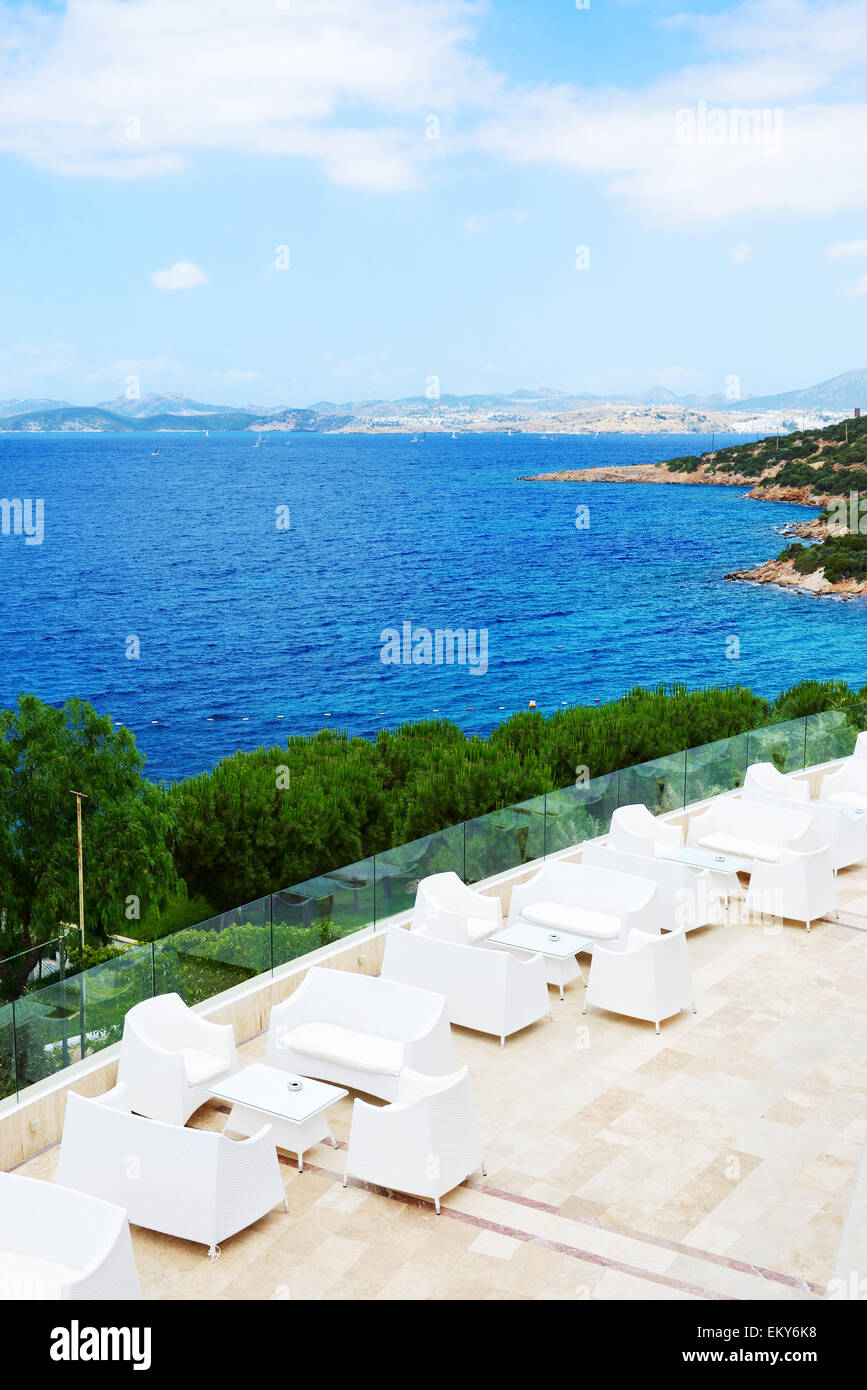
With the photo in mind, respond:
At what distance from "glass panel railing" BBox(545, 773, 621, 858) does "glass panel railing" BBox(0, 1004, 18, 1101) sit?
6925 millimetres

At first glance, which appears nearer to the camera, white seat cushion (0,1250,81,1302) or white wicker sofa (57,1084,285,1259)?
white seat cushion (0,1250,81,1302)

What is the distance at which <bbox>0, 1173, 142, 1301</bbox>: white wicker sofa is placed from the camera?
6453 millimetres

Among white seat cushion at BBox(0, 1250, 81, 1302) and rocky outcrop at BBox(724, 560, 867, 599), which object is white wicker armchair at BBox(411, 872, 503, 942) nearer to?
white seat cushion at BBox(0, 1250, 81, 1302)

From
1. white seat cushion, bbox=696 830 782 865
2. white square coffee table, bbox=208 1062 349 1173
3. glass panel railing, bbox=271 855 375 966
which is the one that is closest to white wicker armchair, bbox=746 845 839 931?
white seat cushion, bbox=696 830 782 865

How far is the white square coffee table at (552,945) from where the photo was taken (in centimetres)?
1146

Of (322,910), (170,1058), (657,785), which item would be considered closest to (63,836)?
(322,910)

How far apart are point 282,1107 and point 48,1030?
6.72 feet

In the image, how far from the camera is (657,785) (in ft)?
52.5

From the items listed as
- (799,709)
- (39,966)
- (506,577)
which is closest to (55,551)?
(506,577)

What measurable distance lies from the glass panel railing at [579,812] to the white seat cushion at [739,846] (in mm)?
1171

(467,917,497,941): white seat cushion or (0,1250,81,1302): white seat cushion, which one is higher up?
(467,917,497,941): white seat cushion

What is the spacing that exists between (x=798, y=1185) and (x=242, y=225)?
6495 inches

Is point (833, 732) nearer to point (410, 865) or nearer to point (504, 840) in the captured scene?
point (504, 840)
